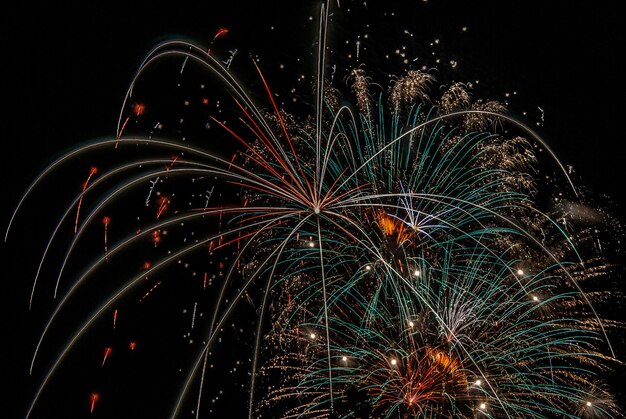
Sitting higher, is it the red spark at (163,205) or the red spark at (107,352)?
the red spark at (163,205)

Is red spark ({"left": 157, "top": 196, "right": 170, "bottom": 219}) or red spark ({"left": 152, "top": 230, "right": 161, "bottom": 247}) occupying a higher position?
red spark ({"left": 157, "top": 196, "right": 170, "bottom": 219})

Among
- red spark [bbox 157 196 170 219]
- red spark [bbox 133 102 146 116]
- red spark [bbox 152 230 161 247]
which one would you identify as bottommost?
red spark [bbox 152 230 161 247]

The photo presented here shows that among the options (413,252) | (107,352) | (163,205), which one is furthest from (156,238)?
(413,252)

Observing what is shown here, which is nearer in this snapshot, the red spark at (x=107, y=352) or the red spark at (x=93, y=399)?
the red spark at (x=107, y=352)

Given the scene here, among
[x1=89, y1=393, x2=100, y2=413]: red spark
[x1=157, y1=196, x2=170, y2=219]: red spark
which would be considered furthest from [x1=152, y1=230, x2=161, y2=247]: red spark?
[x1=89, y1=393, x2=100, y2=413]: red spark

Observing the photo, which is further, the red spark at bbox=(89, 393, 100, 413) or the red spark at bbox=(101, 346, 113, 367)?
the red spark at bbox=(89, 393, 100, 413)

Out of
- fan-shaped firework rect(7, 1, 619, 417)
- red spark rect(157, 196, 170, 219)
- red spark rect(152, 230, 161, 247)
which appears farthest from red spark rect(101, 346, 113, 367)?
red spark rect(157, 196, 170, 219)

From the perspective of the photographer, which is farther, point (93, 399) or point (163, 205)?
point (93, 399)

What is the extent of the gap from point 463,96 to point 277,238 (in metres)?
4.24

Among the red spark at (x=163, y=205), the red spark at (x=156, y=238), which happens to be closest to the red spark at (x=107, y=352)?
the red spark at (x=156, y=238)

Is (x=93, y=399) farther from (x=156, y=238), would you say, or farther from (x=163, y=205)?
(x=163, y=205)

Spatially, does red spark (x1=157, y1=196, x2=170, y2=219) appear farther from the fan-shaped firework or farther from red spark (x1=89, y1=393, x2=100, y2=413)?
red spark (x1=89, y1=393, x2=100, y2=413)

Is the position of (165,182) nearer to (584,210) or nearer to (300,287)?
(300,287)

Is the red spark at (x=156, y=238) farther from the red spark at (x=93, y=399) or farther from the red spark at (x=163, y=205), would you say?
the red spark at (x=93, y=399)
